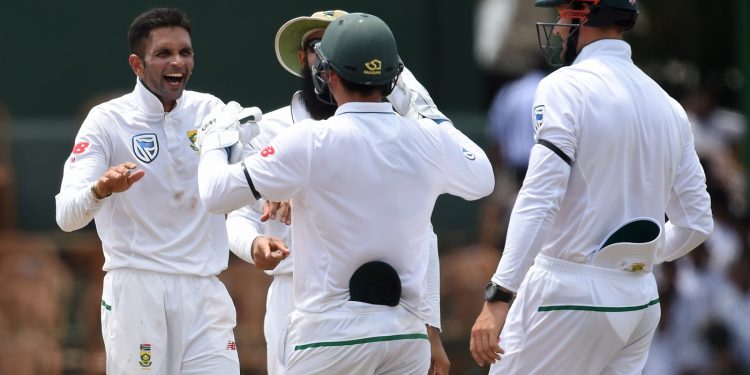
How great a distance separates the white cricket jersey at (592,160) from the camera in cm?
580

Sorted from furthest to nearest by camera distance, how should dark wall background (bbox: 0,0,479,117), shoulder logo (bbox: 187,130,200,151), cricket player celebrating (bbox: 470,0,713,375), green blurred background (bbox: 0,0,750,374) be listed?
dark wall background (bbox: 0,0,479,117) → green blurred background (bbox: 0,0,750,374) → shoulder logo (bbox: 187,130,200,151) → cricket player celebrating (bbox: 470,0,713,375)

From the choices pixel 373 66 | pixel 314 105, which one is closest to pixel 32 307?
pixel 314 105

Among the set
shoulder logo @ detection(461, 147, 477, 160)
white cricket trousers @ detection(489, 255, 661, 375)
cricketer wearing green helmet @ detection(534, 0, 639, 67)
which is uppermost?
cricketer wearing green helmet @ detection(534, 0, 639, 67)

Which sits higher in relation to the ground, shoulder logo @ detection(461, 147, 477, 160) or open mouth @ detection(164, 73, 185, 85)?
shoulder logo @ detection(461, 147, 477, 160)

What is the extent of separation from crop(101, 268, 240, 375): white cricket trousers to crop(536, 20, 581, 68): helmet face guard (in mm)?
1793

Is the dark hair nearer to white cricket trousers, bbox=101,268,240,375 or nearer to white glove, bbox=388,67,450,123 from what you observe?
white cricket trousers, bbox=101,268,240,375

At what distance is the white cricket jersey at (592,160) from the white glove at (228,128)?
104cm

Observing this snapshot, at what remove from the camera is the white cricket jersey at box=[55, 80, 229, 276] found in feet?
22.1

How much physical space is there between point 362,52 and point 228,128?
63 centimetres

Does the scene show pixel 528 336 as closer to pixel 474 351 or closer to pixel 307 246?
pixel 474 351

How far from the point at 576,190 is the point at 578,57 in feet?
1.82

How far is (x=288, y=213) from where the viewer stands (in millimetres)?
6066

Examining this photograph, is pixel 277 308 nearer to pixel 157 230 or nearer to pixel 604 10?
pixel 157 230

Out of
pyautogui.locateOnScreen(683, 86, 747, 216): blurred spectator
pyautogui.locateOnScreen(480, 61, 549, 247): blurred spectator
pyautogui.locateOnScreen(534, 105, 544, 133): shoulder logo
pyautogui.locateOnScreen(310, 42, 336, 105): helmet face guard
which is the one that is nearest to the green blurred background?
pyautogui.locateOnScreen(480, 61, 549, 247): blurred spectator
